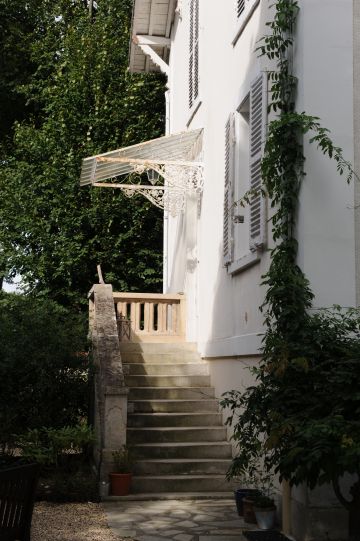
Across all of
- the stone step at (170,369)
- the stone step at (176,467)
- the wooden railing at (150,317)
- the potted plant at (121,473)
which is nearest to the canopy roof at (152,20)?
the wooden railing at (150,317)

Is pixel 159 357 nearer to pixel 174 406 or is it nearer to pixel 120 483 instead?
pixel 174 406

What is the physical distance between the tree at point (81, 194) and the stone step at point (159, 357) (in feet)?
22.0

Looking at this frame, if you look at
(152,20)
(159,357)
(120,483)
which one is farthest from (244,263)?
(152,20)

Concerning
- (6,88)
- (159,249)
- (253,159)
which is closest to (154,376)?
(253,159)

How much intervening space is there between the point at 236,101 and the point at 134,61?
889cm

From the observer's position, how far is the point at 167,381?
36.0ft

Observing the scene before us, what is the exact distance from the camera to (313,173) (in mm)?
7207

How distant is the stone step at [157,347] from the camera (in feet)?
38.4

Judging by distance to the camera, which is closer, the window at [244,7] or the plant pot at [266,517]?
the plant pot at [266,517]

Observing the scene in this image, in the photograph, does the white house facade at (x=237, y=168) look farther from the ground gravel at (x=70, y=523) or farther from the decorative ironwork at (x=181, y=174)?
the ground gravel at (x=70, y=523)

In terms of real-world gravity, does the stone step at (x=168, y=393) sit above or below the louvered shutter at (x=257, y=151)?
below

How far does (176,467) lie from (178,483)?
246 millimetres

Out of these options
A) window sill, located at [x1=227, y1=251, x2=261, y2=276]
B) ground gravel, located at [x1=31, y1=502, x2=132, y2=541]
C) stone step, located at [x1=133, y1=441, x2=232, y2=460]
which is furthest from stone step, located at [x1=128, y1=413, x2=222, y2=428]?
window sill, located at [x1=227, y1=251, x2=261, y2=276]

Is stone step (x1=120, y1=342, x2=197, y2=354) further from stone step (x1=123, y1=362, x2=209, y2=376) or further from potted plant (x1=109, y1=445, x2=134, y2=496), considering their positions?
potted plant (x1=109, y1=445, x2=134, y2=496)
